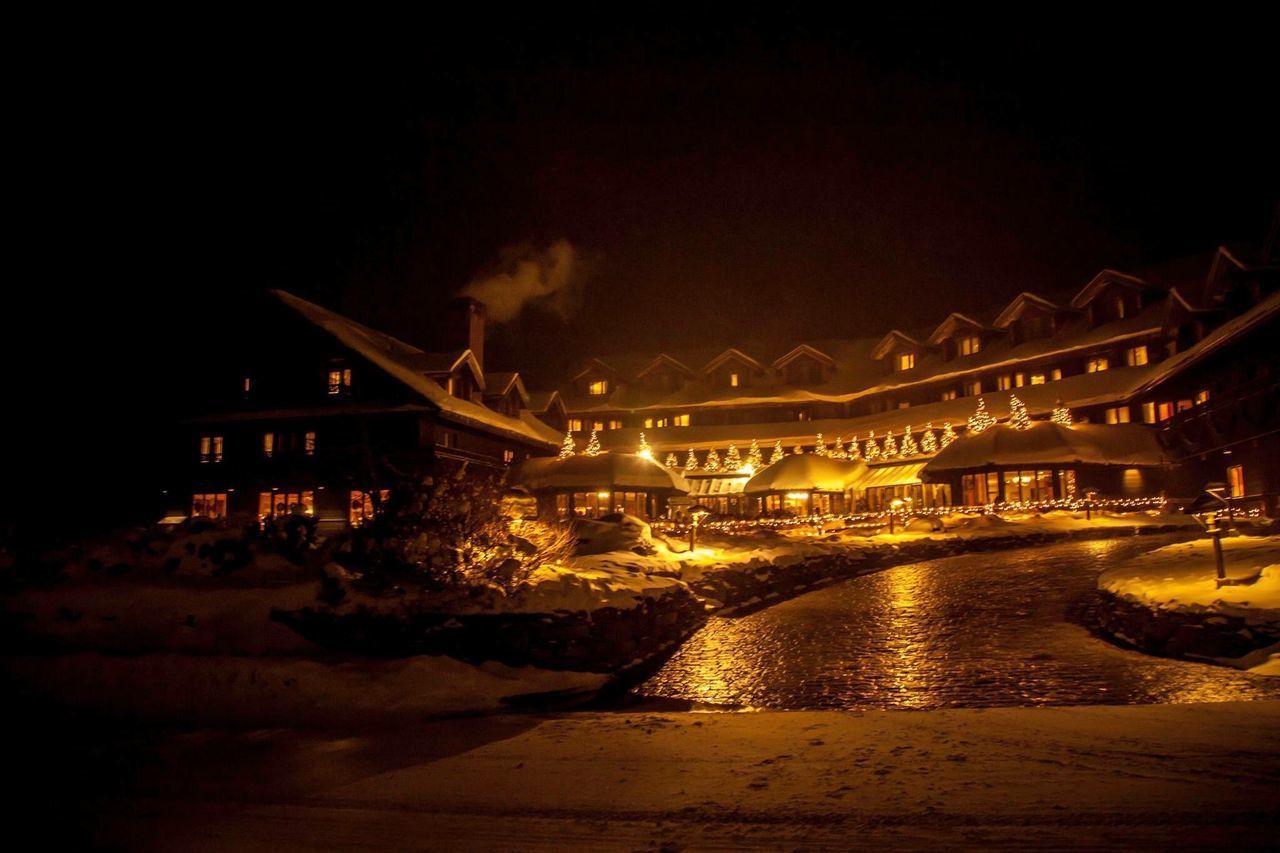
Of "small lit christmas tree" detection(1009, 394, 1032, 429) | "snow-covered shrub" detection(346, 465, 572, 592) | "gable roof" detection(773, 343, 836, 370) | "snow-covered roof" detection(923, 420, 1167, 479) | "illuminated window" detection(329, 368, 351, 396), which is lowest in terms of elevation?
"snow-covered shrub" detection(346, 465, 572, 592)

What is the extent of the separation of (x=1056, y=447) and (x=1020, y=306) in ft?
42.6

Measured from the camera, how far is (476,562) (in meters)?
10.5

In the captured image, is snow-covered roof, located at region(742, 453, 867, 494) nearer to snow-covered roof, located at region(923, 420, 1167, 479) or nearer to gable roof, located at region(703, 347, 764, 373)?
snow-covered roof, located at region(923, 420, 1167, 479)

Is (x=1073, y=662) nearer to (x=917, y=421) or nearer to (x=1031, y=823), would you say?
(x=1031, y=823)

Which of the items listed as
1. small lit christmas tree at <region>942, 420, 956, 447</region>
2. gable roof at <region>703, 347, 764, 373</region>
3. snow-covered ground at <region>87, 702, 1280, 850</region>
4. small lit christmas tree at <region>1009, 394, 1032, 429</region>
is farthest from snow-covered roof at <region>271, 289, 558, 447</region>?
snow-covered ground at <region>87, 702, 1280, 850</region>

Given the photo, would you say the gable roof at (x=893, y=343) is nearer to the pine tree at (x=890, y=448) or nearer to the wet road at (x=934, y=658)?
the pine tree at (x=890, y=448)

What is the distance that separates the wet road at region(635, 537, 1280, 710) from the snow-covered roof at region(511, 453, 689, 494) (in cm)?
1381

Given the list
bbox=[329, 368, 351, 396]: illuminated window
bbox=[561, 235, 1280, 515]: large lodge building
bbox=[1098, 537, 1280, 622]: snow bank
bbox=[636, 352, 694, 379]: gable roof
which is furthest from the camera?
bbox=[636, 352, 694, 379]: gable roof

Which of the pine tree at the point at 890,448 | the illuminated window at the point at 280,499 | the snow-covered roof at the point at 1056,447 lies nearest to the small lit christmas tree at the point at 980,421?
the snow-covered roof at the point at 1056,447

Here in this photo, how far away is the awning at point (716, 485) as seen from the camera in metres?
43.3

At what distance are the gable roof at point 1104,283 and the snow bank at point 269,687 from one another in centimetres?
3878

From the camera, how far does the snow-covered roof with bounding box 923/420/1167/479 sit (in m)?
31.4

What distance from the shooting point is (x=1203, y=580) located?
1165cm

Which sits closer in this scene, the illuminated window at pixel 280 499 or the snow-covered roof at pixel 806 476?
the illuminated window at pixel 280 499
